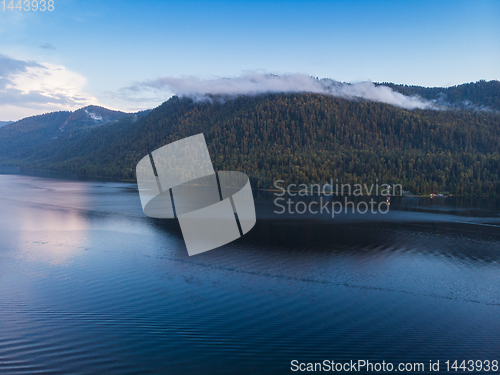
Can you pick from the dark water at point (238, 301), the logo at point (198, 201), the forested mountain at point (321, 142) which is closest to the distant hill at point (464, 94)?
the forested mountain at point (321, 142)

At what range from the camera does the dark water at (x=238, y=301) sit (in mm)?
9648

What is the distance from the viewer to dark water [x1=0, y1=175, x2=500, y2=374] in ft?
31.7

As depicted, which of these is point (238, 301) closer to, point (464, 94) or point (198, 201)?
point (198, 201)

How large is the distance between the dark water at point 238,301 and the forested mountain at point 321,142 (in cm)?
5038

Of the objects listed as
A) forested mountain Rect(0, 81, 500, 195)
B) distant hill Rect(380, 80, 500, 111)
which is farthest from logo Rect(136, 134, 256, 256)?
distant hill Rect(380, 80, 500, 111)

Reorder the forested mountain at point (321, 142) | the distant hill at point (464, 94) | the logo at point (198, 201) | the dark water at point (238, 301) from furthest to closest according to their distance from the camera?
1. the distant hill at point (464, 94)
2. the forested mountain at point (321, 142)
3. the logo at point (198, 201)
4. the dark water at point (238, 301)

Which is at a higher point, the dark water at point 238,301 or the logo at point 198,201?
the dark water at point 238,301

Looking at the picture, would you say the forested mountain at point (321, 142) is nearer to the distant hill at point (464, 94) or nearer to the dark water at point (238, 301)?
the distant hill at point (464, 94)

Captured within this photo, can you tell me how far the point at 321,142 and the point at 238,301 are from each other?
3787 inches

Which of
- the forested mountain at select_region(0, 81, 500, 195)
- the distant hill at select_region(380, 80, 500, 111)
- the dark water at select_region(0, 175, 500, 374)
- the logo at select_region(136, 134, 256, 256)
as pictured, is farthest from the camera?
the distant hill at select_region(380, 80, 500, 111)

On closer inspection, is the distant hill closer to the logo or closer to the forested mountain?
the forested mountain

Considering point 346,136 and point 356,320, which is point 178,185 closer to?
point 346,136

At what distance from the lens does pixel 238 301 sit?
44.6ft

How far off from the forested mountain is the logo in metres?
6.05
